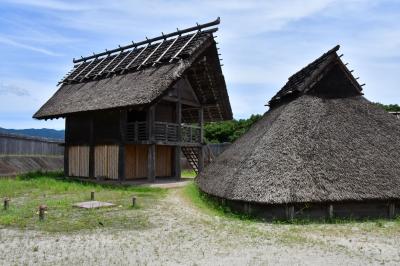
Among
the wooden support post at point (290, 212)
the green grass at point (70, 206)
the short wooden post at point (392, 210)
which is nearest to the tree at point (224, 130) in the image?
the green grass at point (70, 206)

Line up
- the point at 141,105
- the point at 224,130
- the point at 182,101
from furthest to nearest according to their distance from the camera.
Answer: the point at 224,130
the point at 182,101
the point at 141,105

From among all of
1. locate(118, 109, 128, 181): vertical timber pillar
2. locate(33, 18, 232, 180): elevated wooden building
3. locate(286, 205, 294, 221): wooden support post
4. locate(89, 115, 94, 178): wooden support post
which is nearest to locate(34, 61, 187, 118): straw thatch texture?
locate(33, 18, 232, 180): elevated wooden building

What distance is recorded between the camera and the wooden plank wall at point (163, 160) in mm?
26016

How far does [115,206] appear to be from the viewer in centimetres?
1407

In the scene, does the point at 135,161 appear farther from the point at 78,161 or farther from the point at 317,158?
the point at 317,158

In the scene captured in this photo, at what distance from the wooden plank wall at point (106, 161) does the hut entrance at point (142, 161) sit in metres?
0.89

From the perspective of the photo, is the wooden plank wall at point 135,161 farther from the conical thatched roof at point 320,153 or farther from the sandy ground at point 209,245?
the sandy ground at point 209,245

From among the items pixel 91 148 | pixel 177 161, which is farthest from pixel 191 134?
pixel 91 148

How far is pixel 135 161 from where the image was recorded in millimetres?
24328

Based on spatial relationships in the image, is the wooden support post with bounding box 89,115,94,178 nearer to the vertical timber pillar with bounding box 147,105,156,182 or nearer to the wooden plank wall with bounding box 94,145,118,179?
the wooden plank wall with bounding box 94,145,118,179

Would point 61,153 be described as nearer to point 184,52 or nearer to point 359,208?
point 184,52

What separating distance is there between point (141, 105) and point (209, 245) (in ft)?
39.4

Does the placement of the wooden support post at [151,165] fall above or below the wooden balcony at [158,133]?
below

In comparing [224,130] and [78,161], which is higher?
[224,130]
